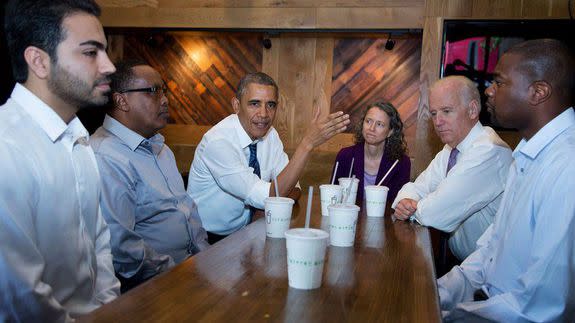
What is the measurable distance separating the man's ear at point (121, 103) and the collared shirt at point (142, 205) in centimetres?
7

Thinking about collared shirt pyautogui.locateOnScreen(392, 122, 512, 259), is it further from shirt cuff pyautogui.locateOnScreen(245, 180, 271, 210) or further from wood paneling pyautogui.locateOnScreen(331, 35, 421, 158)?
wood paneling pyautogui.locateOnScreen(331, 35, 421, 158)

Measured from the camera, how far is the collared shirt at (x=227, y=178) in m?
2.59

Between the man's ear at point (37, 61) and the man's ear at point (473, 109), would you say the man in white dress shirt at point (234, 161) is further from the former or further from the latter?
the man's ear at point (37, 61)

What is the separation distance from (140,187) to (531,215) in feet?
4.94

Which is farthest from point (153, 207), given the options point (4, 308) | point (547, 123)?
point (547, 123)

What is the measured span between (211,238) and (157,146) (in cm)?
73

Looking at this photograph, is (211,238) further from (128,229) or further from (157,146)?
(128,229)

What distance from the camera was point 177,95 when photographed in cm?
522

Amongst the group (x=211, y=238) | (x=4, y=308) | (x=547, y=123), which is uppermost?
(x=547, y=123)

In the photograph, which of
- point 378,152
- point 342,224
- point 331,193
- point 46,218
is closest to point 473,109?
point 331,193

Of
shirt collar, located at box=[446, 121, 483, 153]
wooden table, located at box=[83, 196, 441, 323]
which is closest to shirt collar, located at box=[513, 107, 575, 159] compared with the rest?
wooden table, located at box=[83, 196, 441, 323]

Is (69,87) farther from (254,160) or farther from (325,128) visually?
(254,160)

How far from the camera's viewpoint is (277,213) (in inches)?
63.5

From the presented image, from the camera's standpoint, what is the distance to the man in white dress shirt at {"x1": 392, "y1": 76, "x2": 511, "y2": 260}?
2254mm
